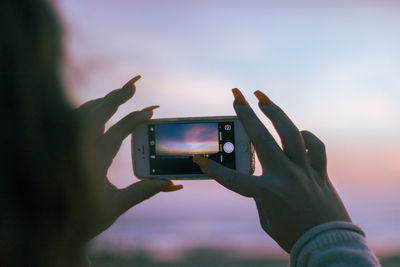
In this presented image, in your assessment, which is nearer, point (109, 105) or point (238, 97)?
point (238, 97)

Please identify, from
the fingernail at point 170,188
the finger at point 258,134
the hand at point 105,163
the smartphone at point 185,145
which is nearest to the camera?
the finger at point 258,134

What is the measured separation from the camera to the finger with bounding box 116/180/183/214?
0.86 meters

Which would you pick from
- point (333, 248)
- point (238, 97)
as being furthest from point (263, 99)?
point (333, 248)

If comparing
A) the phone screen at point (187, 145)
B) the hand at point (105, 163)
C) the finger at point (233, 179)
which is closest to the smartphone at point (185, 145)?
the phone screen at point (187, 145)

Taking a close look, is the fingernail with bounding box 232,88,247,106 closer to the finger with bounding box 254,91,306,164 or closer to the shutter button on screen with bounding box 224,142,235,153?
the finger with bounding box 254,91,306,164

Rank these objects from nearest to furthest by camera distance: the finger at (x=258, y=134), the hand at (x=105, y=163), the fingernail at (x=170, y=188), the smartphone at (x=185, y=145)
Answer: the finger at (x=258, y=134), the hand at (x=105, y=163), the fingernail at (x=170, y=188), the smartphone at (x=185, y=145)

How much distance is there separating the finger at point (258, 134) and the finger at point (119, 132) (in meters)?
0.30

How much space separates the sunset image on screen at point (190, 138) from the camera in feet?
3.34

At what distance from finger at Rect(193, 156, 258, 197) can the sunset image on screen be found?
0.27 meters

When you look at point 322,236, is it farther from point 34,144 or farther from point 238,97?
point 34,144

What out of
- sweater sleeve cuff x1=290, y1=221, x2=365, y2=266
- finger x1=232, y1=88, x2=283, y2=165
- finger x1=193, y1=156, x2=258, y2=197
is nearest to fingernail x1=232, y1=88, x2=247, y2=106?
finger x1=232, y1=88, x2=283, y2=165

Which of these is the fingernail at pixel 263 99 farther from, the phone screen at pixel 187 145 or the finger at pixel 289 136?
the phone screen at pixel 187 145

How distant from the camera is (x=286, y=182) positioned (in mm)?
629

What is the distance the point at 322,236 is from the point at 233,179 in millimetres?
180
